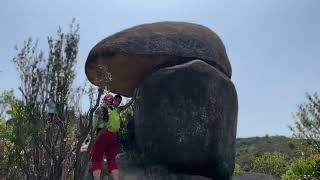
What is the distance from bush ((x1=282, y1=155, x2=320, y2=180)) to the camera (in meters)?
17.4

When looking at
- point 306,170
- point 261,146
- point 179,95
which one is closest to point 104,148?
point 179,95

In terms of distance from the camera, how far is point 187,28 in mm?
13547

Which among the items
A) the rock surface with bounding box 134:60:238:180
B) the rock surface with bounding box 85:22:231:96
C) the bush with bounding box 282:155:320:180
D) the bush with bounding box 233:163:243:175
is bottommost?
the bush with bounding box 233:163:243:175

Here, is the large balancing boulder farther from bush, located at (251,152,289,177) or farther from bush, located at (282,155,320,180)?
bush, located at (251,152,289,177)

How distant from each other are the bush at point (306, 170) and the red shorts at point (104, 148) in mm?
9431

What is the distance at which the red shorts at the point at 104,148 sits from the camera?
31.9 ft

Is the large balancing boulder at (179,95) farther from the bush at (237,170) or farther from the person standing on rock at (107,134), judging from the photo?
the bush at (237,170)

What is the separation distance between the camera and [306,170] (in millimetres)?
18219

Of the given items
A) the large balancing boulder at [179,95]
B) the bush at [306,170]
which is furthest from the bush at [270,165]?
the large balancing boulder at [179,95]

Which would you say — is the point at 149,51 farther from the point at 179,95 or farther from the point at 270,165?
the point at 270,165

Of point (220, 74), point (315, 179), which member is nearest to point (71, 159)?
point (220, 74)

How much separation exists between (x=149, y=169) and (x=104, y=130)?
255 centimetres

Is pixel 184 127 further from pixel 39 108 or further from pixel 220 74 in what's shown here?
pixel 39 108

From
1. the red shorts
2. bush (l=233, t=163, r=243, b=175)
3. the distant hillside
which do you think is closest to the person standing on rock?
the red shorts
